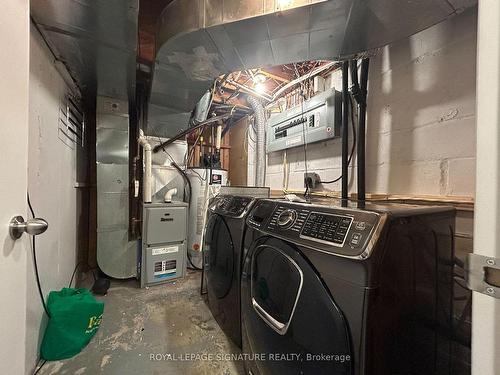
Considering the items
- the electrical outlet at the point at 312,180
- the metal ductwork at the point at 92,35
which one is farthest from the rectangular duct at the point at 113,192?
the electrical outlet at the point at 312,180

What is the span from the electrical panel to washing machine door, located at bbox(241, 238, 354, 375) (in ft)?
3.86

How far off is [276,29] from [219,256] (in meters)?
1.37

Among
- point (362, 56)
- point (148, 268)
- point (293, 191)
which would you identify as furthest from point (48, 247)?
point (362, 56)

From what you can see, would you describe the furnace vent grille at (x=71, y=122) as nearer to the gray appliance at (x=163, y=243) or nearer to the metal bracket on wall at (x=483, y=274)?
the gray appliance at (x=163, y=243)

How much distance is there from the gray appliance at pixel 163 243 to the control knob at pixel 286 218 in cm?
172

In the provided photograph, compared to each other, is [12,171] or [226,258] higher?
[12,171]

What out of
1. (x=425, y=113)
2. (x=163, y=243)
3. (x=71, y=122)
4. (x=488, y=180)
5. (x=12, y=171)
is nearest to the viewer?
(x=488, y=180)

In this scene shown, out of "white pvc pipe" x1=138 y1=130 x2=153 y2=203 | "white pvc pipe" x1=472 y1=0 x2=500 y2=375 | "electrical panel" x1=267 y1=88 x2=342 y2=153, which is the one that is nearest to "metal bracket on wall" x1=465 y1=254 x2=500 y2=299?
"white pvc pipe" x1=472 y1=0 x2=500 y2=375

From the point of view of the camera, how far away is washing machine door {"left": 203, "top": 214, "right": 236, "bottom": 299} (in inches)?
53.0

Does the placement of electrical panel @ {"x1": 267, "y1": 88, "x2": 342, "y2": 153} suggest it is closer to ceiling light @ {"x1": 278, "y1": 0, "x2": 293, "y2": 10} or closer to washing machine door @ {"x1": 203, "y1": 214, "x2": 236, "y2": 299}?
ceiling light @ {"x1": 278, "y1": 0, "x2": 293, "y2": 10}

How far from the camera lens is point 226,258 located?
4.52ft

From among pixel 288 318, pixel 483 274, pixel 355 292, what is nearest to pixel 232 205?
pixel 288 318

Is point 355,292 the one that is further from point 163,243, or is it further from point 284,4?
point 163,243

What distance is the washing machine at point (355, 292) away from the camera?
0.62 m
